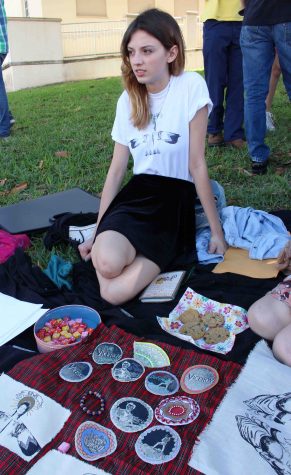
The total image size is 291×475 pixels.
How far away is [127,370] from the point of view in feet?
5.79

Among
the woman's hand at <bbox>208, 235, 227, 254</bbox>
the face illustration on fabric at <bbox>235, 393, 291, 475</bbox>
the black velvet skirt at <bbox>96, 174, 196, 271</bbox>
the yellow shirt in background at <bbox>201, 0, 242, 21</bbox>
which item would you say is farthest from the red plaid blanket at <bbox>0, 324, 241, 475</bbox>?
the yellow shirt in background at <bbox>201, 0, 242, 21</bbox>

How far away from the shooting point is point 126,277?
7.39 ft

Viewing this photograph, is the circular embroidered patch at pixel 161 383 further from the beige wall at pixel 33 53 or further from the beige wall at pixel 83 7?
the beige wall at pixel 83 7

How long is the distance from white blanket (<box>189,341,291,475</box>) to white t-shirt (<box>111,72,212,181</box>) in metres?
1.18

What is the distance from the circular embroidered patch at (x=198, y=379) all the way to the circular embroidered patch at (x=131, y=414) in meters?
0.17

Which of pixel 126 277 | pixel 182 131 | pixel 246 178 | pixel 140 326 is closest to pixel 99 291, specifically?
pixel 126 277

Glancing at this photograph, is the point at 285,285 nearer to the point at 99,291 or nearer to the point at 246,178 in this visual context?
the point at 99,291

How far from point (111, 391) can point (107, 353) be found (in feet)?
0.64

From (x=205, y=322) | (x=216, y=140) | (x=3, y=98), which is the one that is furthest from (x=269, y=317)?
(x=3, y=98)

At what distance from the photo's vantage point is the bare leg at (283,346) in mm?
1765

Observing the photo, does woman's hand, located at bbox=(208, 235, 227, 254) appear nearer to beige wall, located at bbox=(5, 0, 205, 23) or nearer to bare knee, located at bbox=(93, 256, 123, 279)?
bare knee, located at bbox=(93, 256, 123, 279)

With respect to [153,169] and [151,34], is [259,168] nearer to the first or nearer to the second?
[153,169]

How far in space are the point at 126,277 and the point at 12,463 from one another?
3.29ft

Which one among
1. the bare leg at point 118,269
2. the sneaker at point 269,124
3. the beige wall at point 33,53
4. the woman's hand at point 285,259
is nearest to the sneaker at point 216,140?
the sneaker at point 269,124
